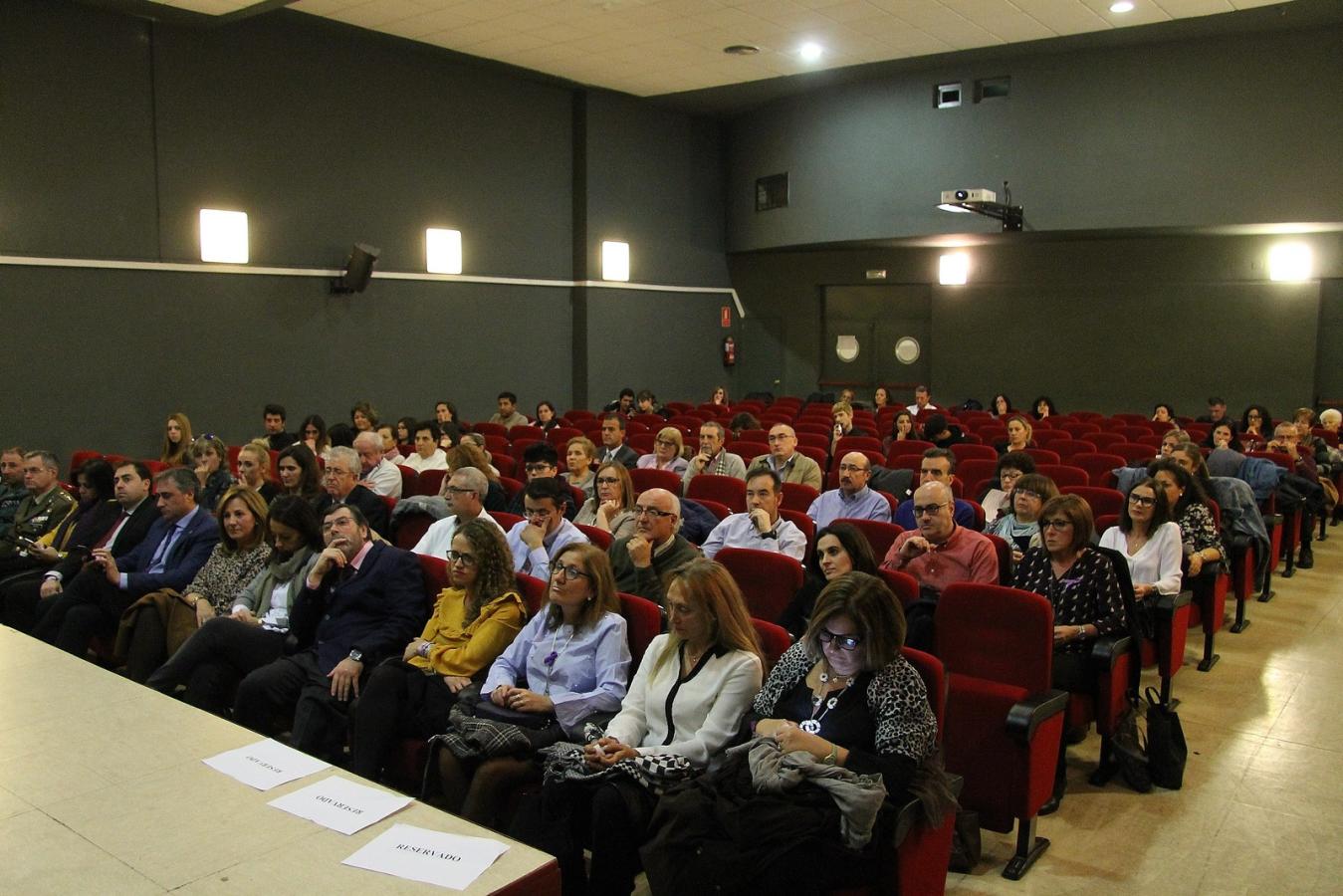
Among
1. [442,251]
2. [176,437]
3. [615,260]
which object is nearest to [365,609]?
[176,437]

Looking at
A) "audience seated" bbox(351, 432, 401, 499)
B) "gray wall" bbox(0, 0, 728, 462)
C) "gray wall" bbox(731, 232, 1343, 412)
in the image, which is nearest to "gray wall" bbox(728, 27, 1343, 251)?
"gray wall" bbox(731, 232, 1343, 412)

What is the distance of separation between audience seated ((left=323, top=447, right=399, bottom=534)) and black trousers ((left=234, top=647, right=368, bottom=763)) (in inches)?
69.4

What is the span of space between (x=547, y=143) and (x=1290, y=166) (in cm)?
894

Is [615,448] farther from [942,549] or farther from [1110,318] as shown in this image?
[1110,318]

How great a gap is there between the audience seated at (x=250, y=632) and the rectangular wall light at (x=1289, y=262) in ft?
41.5

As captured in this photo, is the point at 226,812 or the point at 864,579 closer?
the point at 226,812

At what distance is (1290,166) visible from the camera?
454 inches

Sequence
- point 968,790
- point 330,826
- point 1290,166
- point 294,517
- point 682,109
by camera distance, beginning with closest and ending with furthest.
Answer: point 330,826
point 968,790
point 294,517
point 1290,166
point 682,109

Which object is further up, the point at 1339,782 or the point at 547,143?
the point at 547,143

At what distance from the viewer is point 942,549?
4395 mm

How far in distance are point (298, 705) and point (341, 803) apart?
181cm

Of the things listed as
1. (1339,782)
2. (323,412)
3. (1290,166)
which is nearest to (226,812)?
(1339,782)

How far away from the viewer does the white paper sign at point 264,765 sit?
2.35 m

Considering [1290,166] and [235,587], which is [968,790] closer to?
[235,587]
